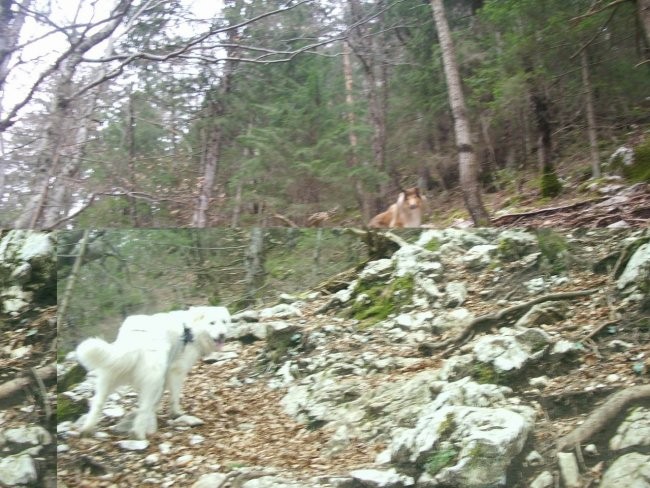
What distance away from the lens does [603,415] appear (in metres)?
3.94

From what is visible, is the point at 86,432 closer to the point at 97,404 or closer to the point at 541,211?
the point at 97,404

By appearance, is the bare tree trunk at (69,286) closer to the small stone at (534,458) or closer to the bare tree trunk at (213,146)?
the bare tree trunk at (213,146)

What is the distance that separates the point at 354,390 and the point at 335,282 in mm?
753

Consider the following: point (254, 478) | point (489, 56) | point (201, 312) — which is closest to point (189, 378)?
point (201, 312)

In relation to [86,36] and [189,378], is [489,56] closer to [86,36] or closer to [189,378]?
[86,36]

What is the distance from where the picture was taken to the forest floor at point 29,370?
365cm

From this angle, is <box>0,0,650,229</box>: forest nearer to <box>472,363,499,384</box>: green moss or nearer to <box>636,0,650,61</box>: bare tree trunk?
<box>636,0,650,61</box>: bare tree trunk

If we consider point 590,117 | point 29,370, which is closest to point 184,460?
point 29,370

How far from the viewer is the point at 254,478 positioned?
3.58m

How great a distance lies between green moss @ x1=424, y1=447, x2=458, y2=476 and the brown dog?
1485mm

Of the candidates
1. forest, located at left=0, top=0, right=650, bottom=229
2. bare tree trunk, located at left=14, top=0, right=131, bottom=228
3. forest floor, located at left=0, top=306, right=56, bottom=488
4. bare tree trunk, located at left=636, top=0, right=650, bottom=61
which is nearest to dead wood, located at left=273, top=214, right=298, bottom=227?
forest, located at left=0, top=0, right=650, bottom=229

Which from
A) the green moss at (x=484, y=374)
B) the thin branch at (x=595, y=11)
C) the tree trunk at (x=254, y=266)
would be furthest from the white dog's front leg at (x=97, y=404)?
the thin branch at (x=595, y=11)

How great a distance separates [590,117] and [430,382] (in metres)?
2.17

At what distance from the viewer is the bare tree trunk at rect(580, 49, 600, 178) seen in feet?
13.9
